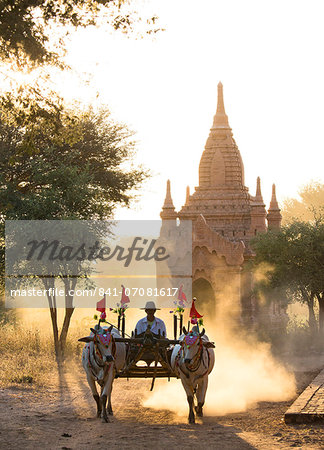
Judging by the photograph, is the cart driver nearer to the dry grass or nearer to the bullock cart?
the bullock cart

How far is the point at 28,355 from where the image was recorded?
26.8 meters

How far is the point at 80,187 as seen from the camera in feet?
90.6

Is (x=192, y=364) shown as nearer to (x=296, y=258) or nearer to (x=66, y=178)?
(x=66, y=178)

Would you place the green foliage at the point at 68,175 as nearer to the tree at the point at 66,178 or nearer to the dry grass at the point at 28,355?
the tree at the point at 66,178

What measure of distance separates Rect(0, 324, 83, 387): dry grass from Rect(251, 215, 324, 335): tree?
9647 mm

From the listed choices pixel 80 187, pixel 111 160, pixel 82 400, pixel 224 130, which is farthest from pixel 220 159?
pixel 82 400

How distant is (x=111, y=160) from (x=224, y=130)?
1151cm

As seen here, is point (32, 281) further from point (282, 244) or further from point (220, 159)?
point (220, 159)

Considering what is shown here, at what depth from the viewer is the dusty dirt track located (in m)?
11.7

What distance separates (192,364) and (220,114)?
30115mm

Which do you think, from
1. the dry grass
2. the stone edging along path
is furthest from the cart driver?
the dry grass

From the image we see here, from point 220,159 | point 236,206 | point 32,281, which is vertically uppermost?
point 220,159

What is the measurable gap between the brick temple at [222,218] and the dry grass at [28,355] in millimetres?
7554

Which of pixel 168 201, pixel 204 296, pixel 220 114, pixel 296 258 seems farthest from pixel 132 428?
pixel 220 114
